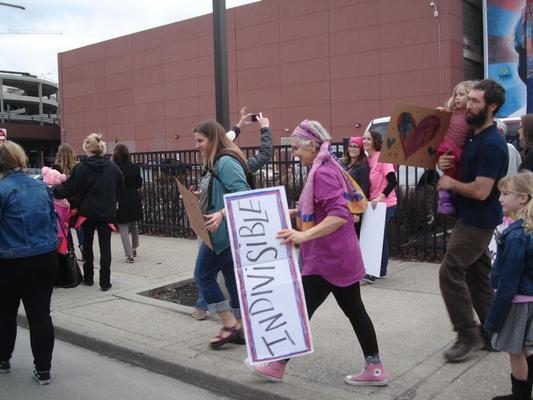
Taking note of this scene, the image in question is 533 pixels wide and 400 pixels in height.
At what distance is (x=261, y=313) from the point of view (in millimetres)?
3639

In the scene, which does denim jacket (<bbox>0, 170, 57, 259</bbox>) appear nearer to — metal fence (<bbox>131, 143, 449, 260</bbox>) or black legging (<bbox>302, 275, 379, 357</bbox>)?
black legging (<bbox>302, 275, 379, 357</bbox>)

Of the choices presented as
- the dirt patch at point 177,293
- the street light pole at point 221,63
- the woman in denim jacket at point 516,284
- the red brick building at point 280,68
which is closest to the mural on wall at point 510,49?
the red brick building at point 280,68

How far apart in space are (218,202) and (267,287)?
106cm

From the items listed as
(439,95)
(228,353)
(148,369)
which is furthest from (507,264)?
(439,95)

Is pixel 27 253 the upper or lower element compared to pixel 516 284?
upper

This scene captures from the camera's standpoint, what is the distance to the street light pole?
5.93 m

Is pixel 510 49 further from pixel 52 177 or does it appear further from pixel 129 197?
pixel 52 177

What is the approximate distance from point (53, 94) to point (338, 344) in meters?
105

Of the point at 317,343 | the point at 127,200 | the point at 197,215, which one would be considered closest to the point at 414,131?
the point at 197,215

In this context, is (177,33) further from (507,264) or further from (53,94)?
(53,94)

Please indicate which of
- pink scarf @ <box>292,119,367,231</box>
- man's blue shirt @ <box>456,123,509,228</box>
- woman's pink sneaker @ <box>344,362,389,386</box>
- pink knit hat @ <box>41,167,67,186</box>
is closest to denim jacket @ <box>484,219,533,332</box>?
man's blue shirt @ <box>456,123,509,228</box>

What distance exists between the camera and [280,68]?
39.3 metres

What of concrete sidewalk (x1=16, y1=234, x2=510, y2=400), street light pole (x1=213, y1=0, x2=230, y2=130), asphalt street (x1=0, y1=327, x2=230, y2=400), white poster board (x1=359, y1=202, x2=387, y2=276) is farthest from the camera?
white poster board (x1=359, y1=202, x2=387, y2=276)

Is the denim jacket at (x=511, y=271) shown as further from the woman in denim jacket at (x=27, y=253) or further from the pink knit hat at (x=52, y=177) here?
the pink knit hat at (x=52, y=177)
